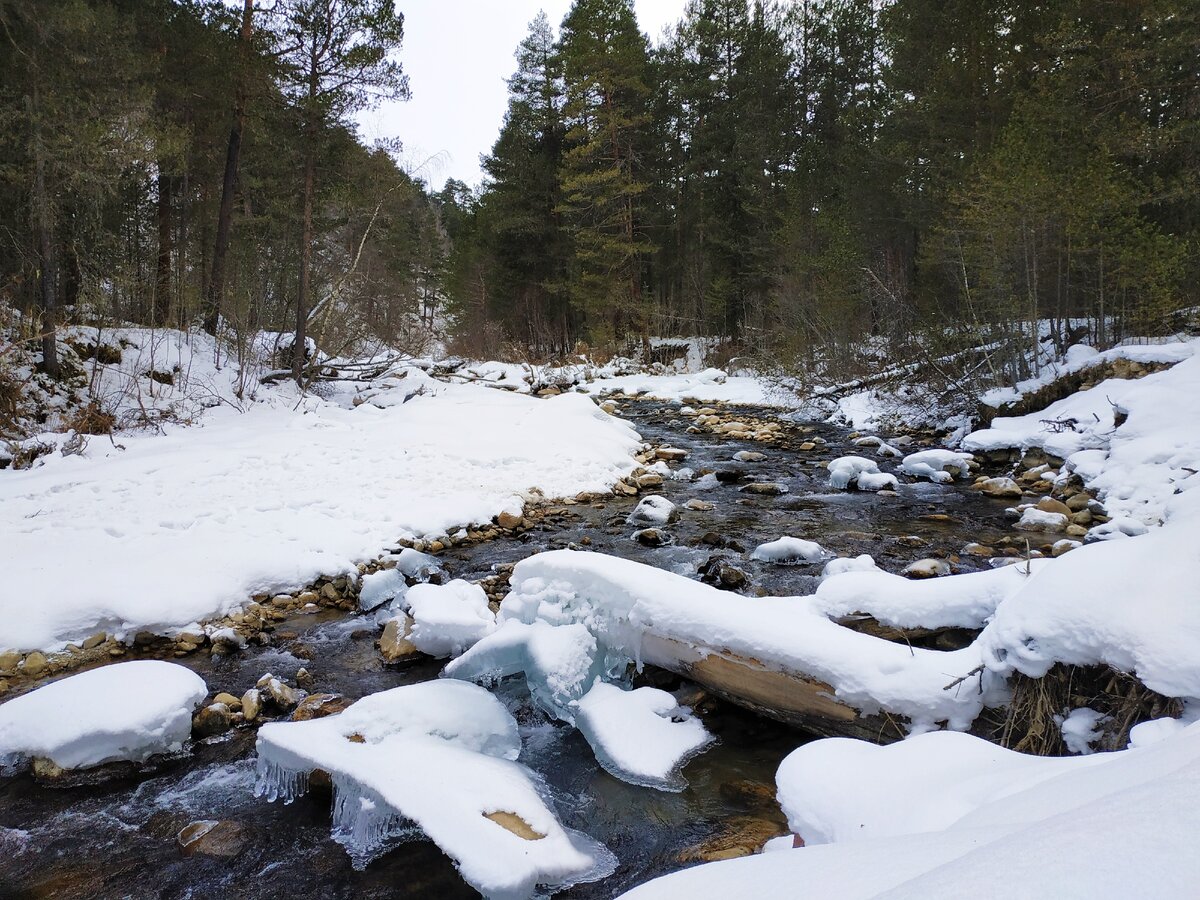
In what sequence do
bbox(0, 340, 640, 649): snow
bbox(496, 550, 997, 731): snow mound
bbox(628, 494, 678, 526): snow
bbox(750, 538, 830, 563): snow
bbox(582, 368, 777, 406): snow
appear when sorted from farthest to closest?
bbox(582, 368, 777, 406): snow
bbox(628, 494, 678, 526): snow
bbox(750, 538, 830, 563): snow
bbox(0, 340, 640, 649): snow
bbox(496, 550, 997, 731): snow mound

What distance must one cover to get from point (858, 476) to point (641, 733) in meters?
6.10

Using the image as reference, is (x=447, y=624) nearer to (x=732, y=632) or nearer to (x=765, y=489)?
(x=732, y=632)

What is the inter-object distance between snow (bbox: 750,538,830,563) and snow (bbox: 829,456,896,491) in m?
2.71

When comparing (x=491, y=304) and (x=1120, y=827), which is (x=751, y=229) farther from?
(x=1120, y=827)

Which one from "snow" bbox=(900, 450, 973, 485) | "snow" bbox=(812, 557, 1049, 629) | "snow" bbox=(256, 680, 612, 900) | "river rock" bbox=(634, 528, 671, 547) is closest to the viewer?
"snow" bbox=(256, 680, 612, 900)

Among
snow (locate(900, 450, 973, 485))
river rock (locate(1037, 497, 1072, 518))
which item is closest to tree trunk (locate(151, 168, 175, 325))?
snow (locate(900, 450, 973, 485))

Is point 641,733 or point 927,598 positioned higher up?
point 927,598

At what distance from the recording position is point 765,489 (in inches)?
316

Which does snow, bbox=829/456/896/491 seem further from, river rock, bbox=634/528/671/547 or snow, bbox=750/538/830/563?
river rock, bbox=634/528/671/547

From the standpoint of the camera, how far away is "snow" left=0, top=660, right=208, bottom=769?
10.0ft

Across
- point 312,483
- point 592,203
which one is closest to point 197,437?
point 312,483

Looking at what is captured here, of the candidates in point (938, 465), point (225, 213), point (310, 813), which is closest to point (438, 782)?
point (310, 813)

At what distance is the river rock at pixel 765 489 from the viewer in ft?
26.1

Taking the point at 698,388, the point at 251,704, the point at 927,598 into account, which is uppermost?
the point at 698,388
